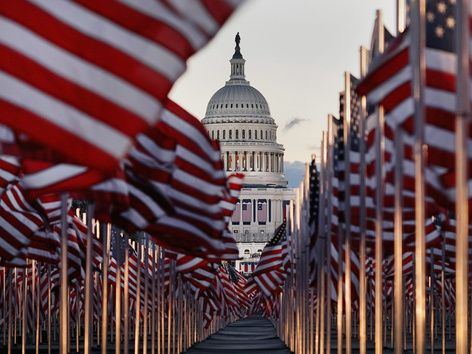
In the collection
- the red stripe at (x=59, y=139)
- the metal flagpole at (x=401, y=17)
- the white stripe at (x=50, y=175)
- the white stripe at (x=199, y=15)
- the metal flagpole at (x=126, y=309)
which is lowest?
the metal flagpole at (x=126, y=309)

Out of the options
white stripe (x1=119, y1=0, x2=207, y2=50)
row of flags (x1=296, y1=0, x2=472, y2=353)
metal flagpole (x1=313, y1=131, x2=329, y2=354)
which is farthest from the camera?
metal flagpole (x1=313, y1=131, x2=329, y2=354)

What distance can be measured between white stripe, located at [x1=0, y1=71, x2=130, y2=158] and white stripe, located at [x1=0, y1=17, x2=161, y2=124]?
24 cm

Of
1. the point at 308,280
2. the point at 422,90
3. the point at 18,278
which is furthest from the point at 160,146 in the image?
the point at 18,278

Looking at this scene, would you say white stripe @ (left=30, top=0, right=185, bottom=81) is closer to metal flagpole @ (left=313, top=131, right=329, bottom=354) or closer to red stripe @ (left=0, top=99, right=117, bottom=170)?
red stripe @ (left=0, top=99, right=117, bottom=170)

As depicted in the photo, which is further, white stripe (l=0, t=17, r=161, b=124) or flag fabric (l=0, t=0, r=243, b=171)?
white stripe (l=0, t=17, r=161, b=124)

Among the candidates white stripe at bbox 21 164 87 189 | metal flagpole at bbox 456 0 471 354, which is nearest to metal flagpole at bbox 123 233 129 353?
white stripe at bbox 21 164 87 189

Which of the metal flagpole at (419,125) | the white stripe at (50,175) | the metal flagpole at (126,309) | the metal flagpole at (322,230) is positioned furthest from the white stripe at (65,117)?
the metal flagpole at (322,230)

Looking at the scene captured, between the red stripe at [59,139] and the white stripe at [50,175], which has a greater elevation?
the white stripe at [50,175]

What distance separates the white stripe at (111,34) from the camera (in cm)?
1532

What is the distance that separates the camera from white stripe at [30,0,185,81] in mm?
15320

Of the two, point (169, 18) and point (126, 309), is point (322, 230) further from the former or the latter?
point (169, 18)

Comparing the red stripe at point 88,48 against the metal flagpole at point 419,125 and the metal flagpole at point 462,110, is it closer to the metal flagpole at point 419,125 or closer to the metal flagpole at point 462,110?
the metal flagpole at point 462,110

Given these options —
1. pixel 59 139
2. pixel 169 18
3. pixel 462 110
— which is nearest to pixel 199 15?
pixel 169 18

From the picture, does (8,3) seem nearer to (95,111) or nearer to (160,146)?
(95,111)
